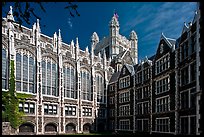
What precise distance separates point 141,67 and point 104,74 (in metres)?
13.6

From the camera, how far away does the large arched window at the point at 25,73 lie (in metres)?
33.4

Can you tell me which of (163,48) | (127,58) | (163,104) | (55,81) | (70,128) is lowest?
(70,128)

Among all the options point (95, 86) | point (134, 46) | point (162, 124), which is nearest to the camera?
point (162, 124)

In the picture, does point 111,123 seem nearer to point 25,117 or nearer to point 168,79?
point 25,117

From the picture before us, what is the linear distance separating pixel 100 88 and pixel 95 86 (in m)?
2.19

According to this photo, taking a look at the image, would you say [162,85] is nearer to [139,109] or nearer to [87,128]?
[139,109]

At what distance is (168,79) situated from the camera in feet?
91.6

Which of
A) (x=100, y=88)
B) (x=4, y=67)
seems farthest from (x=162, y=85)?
(x=100, y=88)

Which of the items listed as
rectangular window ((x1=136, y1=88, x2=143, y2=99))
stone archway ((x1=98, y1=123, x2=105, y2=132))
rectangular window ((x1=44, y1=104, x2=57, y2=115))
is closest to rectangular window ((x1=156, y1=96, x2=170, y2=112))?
rectangular window ((x1=136, y1=88, x2=143, y2=99))

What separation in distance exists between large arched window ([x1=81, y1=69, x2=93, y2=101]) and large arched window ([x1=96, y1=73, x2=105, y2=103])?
2235mm

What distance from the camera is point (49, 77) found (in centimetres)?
3816

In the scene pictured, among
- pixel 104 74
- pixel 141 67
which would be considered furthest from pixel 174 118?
pixel 104 74

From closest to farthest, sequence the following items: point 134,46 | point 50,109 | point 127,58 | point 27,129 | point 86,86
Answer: point 27,129, point 50,109, point 86,86, point 127,58, point 134,46

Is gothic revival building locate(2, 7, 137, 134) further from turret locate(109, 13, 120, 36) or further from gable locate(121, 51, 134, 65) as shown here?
turret locate(109, 13, 120, 36)
